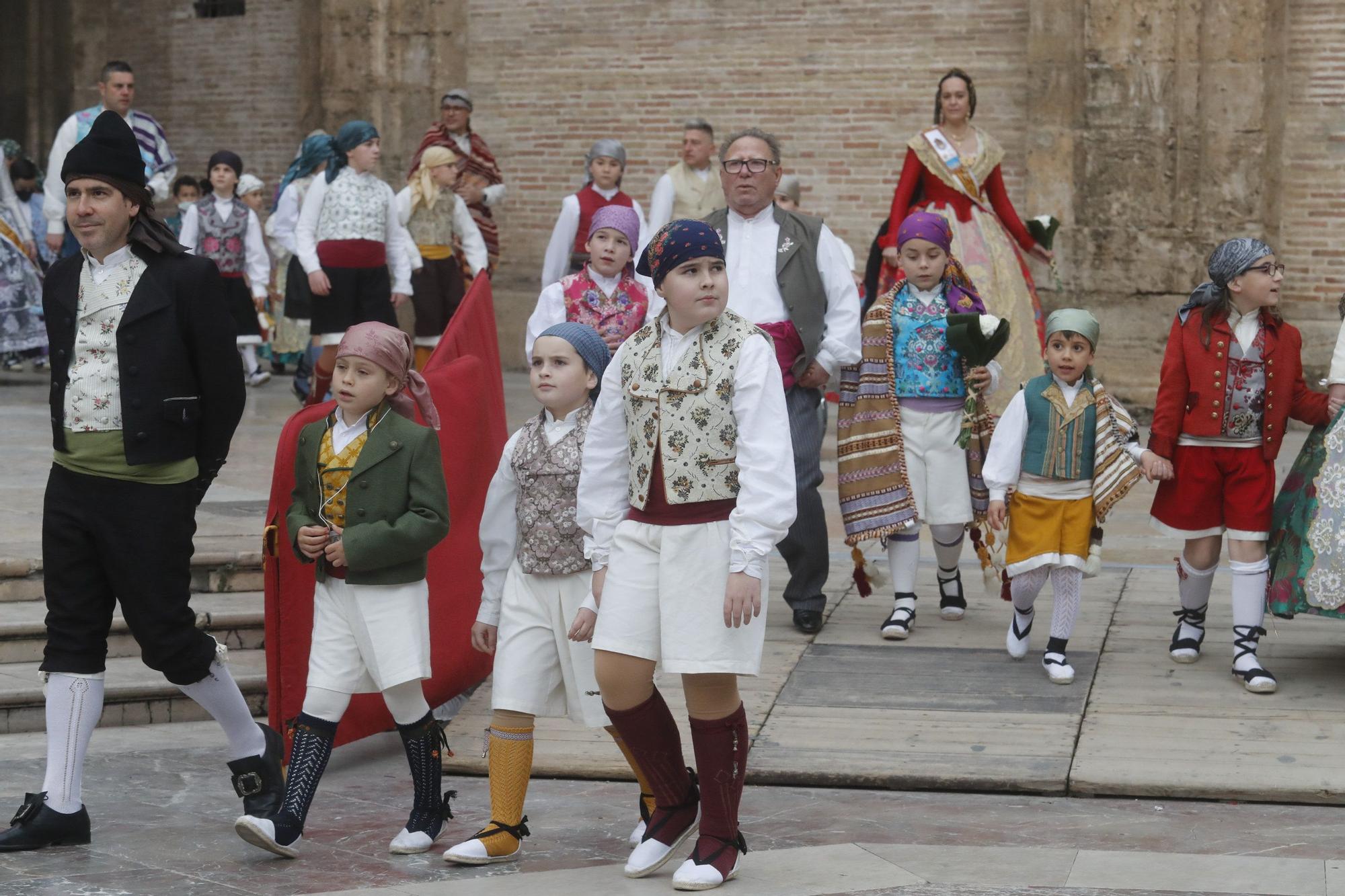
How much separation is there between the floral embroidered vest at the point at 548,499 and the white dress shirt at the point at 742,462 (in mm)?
208

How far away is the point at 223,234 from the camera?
13.9m

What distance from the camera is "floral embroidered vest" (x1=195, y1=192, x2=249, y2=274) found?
13.9 m

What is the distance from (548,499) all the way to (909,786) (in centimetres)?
147

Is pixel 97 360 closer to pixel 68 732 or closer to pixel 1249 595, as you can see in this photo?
pixel 68 732

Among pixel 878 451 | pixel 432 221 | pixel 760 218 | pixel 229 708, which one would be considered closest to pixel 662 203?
pixel 432 221

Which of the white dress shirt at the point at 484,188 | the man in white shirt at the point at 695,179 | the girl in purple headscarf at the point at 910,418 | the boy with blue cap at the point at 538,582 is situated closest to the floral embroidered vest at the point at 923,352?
the girl in purple headscarf at the point at 910,418

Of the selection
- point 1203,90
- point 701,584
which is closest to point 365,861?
point 701,584

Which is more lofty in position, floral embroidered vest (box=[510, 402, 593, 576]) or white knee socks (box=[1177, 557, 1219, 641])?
floral embroidered vest (box=[510, 402, 593, 576])

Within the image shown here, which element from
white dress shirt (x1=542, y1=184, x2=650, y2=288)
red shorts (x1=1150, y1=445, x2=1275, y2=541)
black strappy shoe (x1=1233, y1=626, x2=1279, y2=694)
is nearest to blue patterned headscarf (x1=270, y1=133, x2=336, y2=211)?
white dress shirt (x1=542, y1=184, x2=650, y2=288)

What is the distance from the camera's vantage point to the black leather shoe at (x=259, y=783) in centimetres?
542

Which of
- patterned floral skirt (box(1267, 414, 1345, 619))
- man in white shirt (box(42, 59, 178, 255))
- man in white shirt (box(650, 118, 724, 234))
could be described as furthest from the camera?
man in white shirt (box(42, 59, 178, 255))

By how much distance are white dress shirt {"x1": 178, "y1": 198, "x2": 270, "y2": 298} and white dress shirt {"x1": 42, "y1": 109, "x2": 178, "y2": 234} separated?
2.75 feet

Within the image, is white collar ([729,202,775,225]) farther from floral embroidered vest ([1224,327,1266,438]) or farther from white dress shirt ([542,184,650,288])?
Result: white dress shirt ([542,184,650,288])

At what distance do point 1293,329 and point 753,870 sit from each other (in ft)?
9.99
